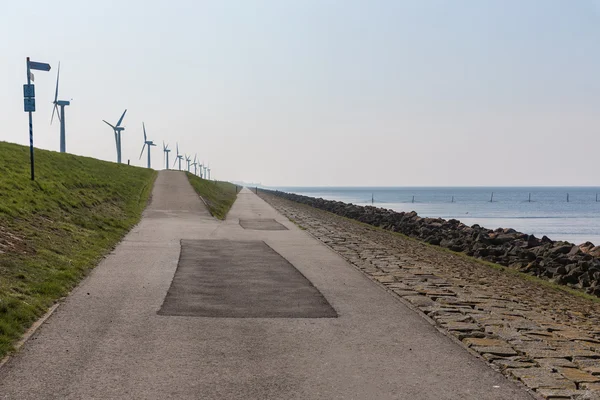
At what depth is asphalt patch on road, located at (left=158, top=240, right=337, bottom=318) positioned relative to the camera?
10219mm

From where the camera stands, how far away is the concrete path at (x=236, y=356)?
6371 mm

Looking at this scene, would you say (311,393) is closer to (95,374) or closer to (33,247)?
(95,374)

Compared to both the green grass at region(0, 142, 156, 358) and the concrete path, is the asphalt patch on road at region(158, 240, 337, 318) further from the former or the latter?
the green grass at region(0, 142, 156, 358)

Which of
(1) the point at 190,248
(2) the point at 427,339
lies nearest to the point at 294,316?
(2) the point at 427,339

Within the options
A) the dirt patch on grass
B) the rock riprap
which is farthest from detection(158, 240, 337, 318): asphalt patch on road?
the rock riprap

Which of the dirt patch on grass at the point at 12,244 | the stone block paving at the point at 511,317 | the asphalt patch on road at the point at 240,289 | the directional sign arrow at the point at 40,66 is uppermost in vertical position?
the directional sign arrow at the point at 40,66

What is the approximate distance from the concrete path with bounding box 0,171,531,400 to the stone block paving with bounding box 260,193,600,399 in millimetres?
413

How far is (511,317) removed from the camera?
1052 cm

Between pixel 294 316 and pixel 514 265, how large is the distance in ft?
47.9

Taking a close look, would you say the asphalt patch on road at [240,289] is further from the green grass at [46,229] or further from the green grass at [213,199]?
the green grass at [213,199]

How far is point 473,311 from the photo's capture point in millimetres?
10812

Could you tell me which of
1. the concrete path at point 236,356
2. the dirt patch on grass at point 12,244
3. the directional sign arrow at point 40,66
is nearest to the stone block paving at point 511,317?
the concrete path at point 236,356

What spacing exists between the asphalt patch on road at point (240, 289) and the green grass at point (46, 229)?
2.17m

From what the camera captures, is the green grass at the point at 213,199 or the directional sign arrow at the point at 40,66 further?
the green grass at the point at 213,199
